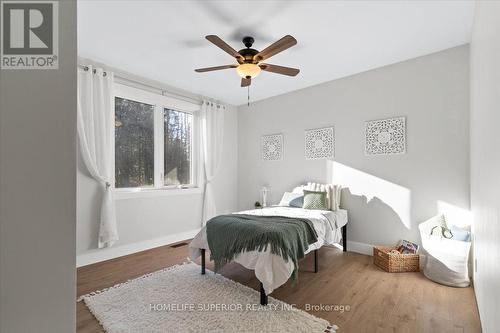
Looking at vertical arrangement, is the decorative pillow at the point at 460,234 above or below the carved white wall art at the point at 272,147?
below

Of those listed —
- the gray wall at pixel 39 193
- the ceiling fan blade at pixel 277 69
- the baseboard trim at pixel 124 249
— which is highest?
the ceiling fan blade at pixel 277 69

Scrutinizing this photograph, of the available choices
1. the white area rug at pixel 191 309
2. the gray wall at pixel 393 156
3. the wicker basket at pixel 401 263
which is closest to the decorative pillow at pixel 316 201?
the gray wall at pixel 393 156

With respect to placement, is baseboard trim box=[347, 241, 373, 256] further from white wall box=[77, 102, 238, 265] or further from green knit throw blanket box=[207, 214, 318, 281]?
white wall box=[77, 102, 238, 265]

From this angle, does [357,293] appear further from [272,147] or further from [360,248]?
[272,147]

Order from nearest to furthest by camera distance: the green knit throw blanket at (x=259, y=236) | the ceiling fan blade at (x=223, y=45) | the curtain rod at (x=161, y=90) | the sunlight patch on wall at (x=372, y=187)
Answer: the ceiling fan blade at (x=223, y=45)
the green knit throw blanket at (x=259, y=236)
the sunlight patch on wall at (x=372, y=187)
the curtain rod at (x=161, y=90)

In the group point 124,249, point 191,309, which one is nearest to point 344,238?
point 191,309

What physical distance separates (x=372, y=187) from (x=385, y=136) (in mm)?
729

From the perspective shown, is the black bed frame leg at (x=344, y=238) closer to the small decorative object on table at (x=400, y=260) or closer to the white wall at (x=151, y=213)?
the small decorative object on table at (x=400, y=260)

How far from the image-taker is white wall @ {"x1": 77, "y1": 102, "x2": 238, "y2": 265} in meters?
3.21

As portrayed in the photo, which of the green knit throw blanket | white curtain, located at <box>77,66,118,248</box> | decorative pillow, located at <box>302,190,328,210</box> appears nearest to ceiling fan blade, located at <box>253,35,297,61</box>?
the green knit throw blanket

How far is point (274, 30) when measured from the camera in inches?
101

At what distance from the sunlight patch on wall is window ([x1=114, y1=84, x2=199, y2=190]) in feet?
8.21

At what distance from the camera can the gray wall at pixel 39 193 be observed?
68cm

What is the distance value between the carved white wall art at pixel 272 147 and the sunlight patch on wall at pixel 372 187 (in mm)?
998
